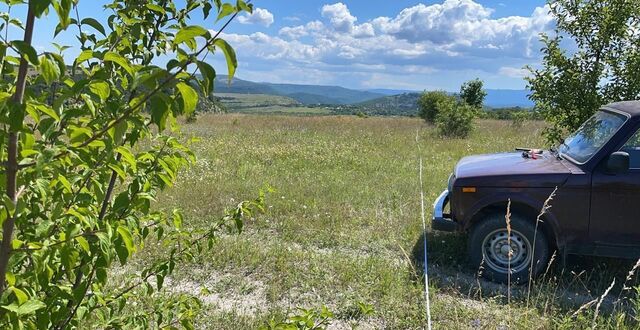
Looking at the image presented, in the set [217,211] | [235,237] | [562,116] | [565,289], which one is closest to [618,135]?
[565,289]

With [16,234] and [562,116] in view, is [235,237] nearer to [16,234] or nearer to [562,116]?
[16,234]

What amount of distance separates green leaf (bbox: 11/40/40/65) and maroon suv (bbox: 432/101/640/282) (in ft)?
13.6

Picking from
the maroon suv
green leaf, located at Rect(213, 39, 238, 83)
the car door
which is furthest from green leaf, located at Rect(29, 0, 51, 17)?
the car door

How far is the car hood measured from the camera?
15.5 feet

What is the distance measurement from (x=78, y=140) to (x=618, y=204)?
470cm

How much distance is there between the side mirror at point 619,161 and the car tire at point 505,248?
0.91m

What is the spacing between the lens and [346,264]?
5.26m

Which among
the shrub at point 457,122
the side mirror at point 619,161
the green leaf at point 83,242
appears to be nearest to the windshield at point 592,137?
the side mirror at point 619,161

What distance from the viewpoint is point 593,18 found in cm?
759

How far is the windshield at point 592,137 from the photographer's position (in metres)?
4.78

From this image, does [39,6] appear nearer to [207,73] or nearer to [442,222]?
[207,73]

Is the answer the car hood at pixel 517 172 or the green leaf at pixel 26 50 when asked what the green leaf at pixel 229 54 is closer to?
the green leaf at pixel 26 50

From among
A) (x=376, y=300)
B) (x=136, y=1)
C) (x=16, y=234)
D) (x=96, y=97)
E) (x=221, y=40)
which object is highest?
(x=136, y=1)

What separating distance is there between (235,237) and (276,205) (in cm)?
154
